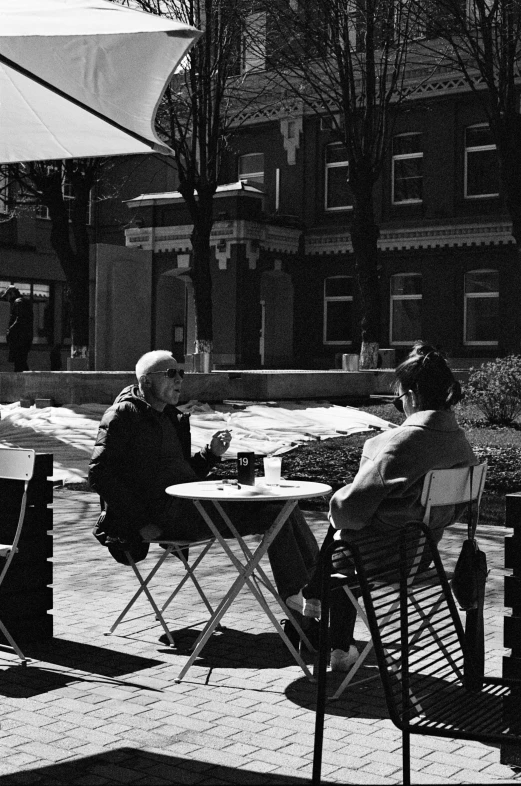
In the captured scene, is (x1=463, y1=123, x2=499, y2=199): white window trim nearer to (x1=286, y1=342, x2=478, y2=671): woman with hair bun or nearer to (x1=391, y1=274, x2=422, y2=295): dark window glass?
(x1=391, y1=274, x2=422, y2=295): dark window glass

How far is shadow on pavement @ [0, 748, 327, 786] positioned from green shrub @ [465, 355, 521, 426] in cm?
1590

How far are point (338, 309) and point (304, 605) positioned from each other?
3342 cm

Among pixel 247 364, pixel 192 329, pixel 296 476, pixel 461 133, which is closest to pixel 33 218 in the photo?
Result: pixel 192 329

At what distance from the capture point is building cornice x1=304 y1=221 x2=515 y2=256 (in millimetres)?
35250

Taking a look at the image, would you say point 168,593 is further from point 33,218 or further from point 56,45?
point 33,218

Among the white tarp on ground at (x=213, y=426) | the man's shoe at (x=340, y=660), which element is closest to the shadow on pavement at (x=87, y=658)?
the man's shoe at (x=340, y=660)

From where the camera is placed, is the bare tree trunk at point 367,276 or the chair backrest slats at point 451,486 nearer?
the chair backrest slats at point 451,486

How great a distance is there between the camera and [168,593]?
7.77m

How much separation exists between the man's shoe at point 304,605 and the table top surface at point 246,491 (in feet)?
1.75

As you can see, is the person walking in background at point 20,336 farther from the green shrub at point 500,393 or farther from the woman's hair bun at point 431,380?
the woman's hair bun at point 431,380

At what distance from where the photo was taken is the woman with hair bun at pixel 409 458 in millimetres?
5387

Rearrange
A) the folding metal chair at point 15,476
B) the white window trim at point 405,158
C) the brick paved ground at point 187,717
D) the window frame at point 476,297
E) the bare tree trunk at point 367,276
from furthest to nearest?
the white window trim at point 405,158, the window frame at point 476,297, the bare tree trunk at point 367,276, the folding metal chair at point 15,476, the brick paved ground at point 187,717

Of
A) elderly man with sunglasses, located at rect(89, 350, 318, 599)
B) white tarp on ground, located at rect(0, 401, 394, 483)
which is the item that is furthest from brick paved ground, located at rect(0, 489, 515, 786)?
white tarp on ground, located at rect(0, 401, 394, 483)

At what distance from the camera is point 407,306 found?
37.1 metres
